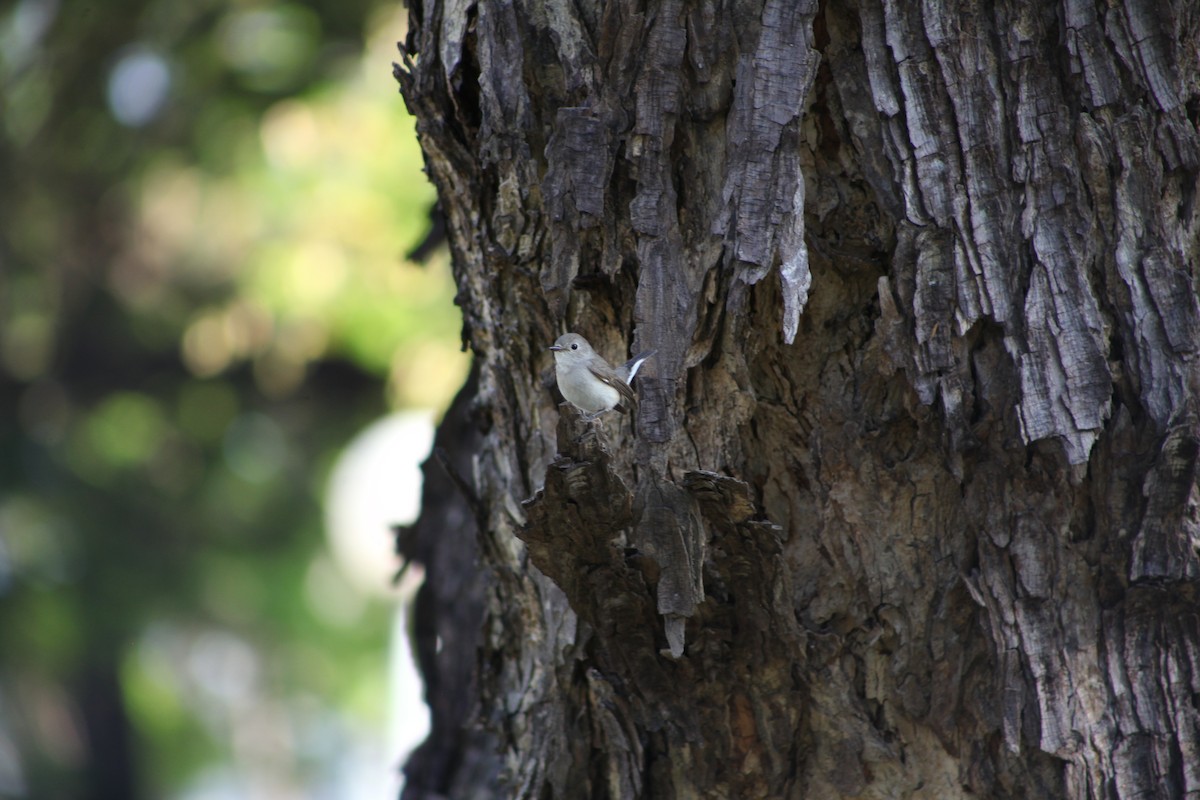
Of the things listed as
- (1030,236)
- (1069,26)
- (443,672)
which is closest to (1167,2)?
(1069,26)

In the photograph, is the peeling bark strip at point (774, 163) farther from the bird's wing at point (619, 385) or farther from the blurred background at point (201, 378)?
the blurred background at point (201, 378)

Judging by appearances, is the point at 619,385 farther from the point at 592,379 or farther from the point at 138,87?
the point at 138,87

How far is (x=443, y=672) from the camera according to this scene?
376 centimetres

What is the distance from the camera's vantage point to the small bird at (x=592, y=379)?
7.63ft

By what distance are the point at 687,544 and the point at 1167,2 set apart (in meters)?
1.44

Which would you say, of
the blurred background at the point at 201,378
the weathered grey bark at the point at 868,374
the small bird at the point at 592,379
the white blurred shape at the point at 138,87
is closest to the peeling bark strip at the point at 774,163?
the weathered grey bark at the point at 868,374

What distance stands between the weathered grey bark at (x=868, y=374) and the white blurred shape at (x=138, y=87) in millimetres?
4034

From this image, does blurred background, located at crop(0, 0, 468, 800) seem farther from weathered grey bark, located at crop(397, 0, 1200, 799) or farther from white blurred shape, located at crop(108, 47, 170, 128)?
weathered grey bark, located at crop(397, 0, 1200, 799)

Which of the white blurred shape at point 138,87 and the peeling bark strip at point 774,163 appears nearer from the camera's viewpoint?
the peeling bark strip at point 774,163

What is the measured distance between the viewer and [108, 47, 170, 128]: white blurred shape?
5.74 metres

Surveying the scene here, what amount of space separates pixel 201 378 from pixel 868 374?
5.83m

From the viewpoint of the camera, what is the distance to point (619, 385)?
234 cm

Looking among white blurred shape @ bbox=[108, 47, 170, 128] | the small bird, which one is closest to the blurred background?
white blurred shape @ bbox=[108, 47, 170, 128]

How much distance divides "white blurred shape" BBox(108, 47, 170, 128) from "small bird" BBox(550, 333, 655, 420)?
4293 mm
